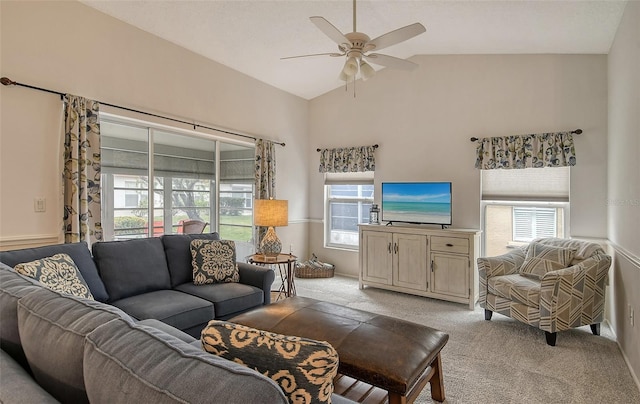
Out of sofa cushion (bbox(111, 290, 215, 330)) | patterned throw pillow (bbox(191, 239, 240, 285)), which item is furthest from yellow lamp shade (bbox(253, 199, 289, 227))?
sofa cushion (bbox(111, 290, 215, 330))

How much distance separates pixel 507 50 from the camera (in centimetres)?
414

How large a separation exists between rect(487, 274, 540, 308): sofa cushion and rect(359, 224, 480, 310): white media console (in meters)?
0.52

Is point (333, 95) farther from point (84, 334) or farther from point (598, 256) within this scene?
point (84, 334)

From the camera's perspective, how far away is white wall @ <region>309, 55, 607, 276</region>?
3818 mm

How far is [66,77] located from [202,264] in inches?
83.0

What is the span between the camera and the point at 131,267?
9.43 ft

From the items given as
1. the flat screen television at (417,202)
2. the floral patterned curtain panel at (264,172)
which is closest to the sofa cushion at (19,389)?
the floral patterned curtain panel at (264,172)

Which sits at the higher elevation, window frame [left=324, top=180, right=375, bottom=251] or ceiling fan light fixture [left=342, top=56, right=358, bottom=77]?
ceiling fan light fixture [left=342, top=56, right=358, bottom=77]

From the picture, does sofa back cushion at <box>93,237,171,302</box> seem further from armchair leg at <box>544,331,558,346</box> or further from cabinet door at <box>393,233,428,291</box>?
armchair leg at <box>544,331,558,346</box>

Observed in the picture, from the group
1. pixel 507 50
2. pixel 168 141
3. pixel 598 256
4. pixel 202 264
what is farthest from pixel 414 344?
pixel 507 50

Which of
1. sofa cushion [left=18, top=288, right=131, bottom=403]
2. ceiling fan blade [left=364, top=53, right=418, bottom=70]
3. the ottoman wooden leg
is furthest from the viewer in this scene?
ceiling fan blade [left=364, top=53, right=418, bottom=70]

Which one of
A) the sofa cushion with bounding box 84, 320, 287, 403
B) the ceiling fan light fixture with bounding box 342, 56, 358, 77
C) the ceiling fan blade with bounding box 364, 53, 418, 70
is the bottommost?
the sofa cushion with bounding box 84, 320, 287, 403

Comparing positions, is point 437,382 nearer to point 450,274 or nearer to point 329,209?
point 450,274

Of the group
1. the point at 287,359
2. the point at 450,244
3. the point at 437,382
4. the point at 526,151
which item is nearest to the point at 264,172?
the point at 450,244
